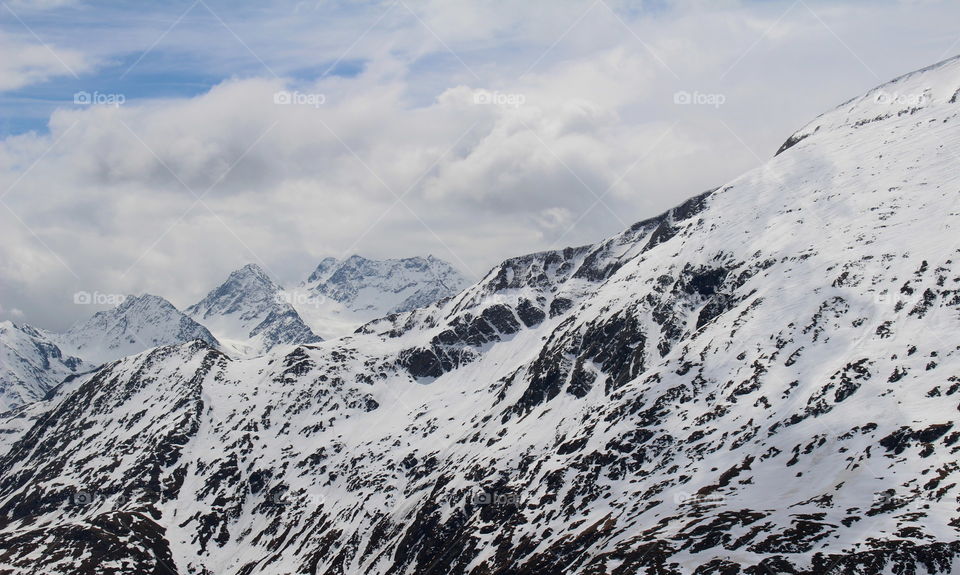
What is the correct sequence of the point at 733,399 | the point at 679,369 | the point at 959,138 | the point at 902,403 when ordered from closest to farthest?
the point at 902,403 < the point at 733,399 < the point at 679,369 < the point at 959,138

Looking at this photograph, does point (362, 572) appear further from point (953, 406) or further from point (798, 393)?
point (953, 406)

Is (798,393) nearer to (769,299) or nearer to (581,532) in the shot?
(769,299)

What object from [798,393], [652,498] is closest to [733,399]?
[798,393]

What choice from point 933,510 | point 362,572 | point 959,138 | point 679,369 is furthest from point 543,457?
point 959,138

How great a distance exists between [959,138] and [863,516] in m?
142

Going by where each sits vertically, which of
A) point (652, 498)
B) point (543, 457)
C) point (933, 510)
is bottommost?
point (933, 510)

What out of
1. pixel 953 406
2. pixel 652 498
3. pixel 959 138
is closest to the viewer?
pixel 953 406

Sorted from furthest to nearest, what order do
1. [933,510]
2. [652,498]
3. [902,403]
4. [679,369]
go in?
[679,369]
[652,498]
[902,403]
[933,510]

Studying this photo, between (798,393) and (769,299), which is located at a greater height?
(769,299)

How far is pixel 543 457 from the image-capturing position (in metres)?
182

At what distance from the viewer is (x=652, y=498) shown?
136125mm

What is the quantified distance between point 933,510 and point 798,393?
167 ft

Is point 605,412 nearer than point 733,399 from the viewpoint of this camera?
No

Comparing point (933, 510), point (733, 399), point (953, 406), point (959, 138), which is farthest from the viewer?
point (959, 138)
